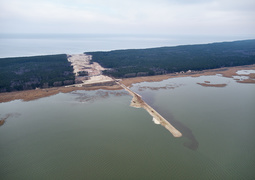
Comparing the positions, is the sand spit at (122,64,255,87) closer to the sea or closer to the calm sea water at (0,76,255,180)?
the calm sea water at (0,76,255,180)

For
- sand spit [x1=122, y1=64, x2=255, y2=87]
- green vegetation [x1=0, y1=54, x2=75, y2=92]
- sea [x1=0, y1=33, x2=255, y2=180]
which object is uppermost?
green vegetation [x1=0, y1=54, x2=75, y2=92]

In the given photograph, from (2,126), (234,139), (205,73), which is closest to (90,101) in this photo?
(2,126)

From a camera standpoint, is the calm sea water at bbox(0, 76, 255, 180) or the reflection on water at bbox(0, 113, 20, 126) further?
the reflection on water at bbox(0, 113, 20, 126)

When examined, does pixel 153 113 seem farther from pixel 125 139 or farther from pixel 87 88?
pixel 87 88

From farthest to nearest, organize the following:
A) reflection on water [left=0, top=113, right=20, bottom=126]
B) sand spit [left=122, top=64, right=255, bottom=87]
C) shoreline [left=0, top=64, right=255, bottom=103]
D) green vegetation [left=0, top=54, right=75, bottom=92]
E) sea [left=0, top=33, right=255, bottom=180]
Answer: sand spit [left=122, top=64, right=255, bottom=87], green vegetation [left=0, top=54, right=75, bottom=92], shoreline [left=0, top=64, right=255, bottom=103], reflection on water [left=0, top=113, right=20, bottom=126], sea [left=0, top=33, right=255, bottom=180]

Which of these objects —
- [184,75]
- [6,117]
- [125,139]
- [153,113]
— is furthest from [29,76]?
[184,75]

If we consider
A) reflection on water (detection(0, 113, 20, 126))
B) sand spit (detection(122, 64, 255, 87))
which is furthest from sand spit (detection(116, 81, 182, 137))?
reflection on water (detection(0, 113, 20, 126))

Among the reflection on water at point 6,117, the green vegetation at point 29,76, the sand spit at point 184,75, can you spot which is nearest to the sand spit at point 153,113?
the sand spit at point 184,75

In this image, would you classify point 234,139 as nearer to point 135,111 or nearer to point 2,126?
point 135,111

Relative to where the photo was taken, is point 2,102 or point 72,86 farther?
point 72,86
